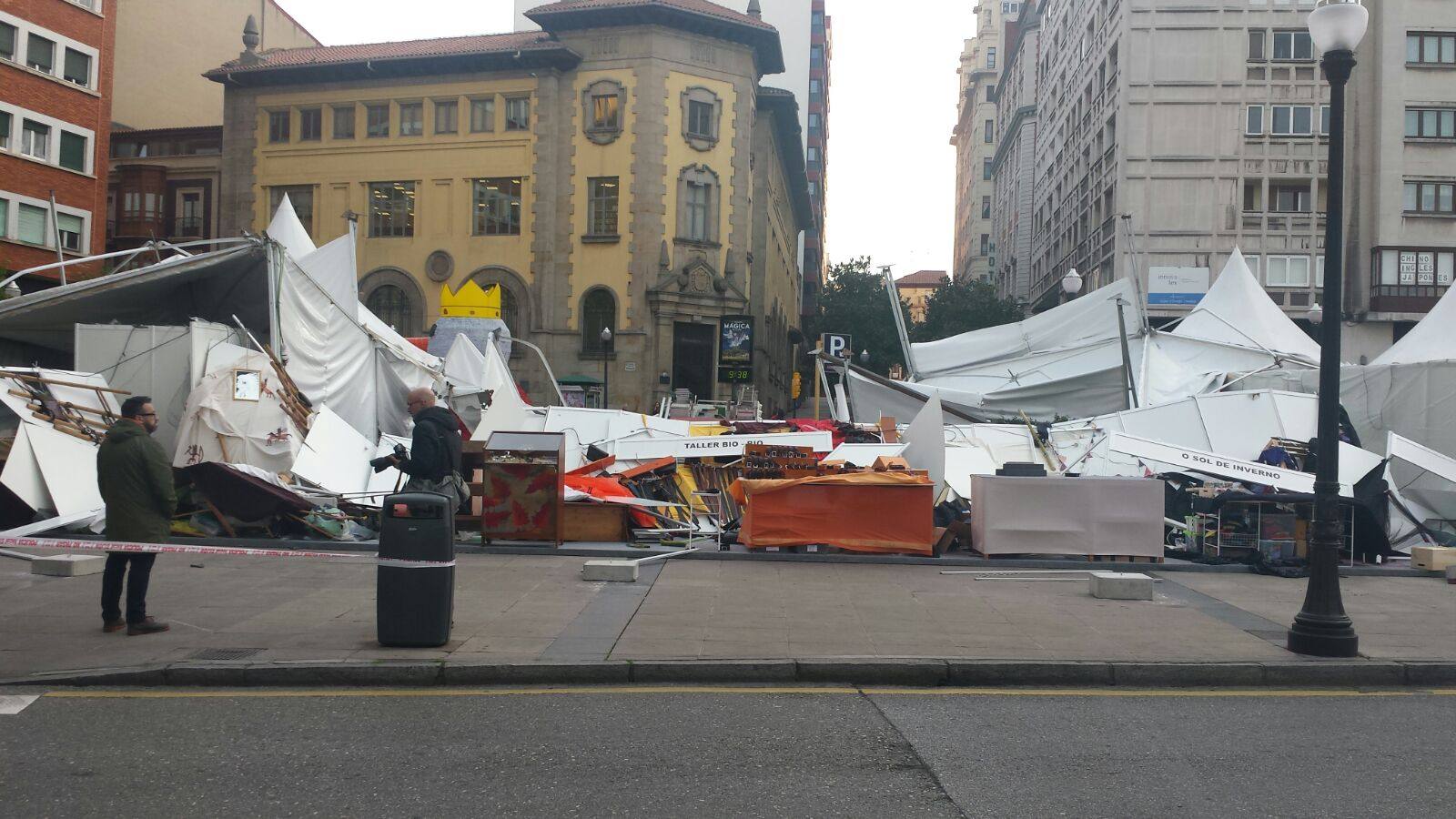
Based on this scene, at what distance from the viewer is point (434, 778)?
5113mm

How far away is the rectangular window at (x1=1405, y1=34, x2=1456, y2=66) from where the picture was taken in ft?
153

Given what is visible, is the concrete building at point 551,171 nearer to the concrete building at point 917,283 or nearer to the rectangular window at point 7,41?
the rectangular window at point 7,41

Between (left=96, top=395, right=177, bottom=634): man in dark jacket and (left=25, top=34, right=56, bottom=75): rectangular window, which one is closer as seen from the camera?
(left=96, top=395, right=177, bottom=634): man in dark jacket

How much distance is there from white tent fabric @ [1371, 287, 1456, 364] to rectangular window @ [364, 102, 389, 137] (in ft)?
124

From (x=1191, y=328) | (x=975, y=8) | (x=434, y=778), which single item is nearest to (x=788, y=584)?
(x=434, y=778)

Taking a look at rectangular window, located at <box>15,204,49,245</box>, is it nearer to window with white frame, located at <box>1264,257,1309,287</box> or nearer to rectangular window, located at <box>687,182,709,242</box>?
rectangular window, located at <box>687,182,709,242</box>

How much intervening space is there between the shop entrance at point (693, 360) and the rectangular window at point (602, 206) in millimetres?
4833

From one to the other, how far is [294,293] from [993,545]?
40.7 feet

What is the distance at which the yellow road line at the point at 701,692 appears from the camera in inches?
264

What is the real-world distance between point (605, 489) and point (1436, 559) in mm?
9973

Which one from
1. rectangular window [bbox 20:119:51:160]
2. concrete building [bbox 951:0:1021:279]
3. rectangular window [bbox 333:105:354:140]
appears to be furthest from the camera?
concrete building [bbox 951:0:1021:279]

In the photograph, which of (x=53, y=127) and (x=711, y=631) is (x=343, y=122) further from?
(x=711, y=631)

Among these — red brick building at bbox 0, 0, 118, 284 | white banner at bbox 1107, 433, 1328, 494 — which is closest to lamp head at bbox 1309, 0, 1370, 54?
white banner at bbox 1107, 433, 1328, 494

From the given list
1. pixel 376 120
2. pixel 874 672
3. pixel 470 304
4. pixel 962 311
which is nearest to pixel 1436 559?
pixel 874 672
